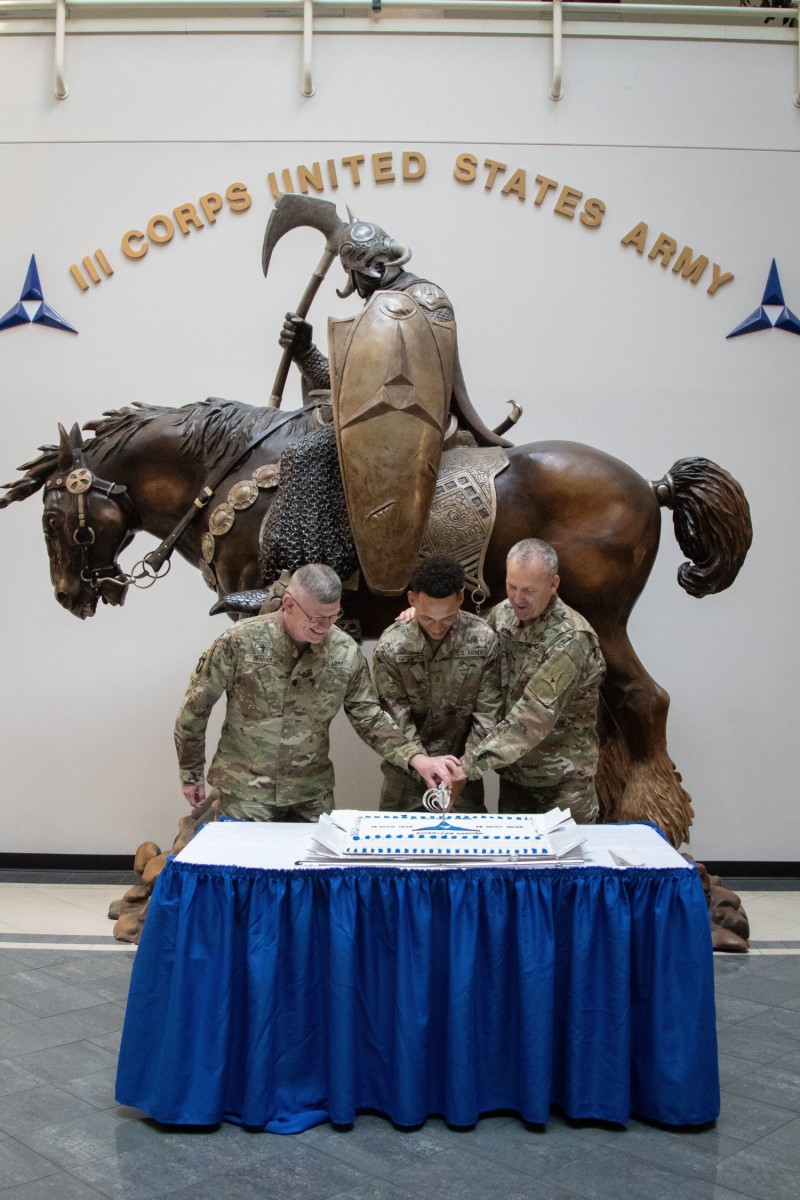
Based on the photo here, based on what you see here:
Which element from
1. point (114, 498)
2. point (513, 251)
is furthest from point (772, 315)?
point (114, 498)

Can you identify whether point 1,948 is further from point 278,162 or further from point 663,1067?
point 278,162

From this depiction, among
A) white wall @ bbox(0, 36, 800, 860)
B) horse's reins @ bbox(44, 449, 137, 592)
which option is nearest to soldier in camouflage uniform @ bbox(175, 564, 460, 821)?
horse's reins @ bbox(44, 449, 137, 592)

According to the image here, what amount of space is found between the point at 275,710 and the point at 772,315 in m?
3.35

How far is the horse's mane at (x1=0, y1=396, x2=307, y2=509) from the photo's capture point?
4.16 meters

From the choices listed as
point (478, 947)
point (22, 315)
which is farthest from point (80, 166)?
point (478, 947)

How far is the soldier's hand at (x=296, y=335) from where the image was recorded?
4172 millimetres

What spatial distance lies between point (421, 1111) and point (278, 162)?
4127 mm

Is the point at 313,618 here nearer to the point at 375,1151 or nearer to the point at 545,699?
the point at 545,699

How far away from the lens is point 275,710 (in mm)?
3008

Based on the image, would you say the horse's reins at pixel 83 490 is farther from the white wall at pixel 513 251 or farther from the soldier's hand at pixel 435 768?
the soldier's hand at pixel 435 768

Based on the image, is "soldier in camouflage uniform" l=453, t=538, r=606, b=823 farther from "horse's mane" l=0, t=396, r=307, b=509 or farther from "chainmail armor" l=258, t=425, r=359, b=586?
"horse's mane" l=0, t=396, r=307, b=509

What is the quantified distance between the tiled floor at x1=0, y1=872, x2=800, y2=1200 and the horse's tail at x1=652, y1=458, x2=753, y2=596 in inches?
68.3

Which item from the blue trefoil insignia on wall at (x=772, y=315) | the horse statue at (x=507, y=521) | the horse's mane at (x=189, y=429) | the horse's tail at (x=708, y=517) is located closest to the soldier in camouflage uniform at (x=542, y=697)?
the horse statue at (x=507, y=521)

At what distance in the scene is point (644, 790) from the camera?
4.20 meters
